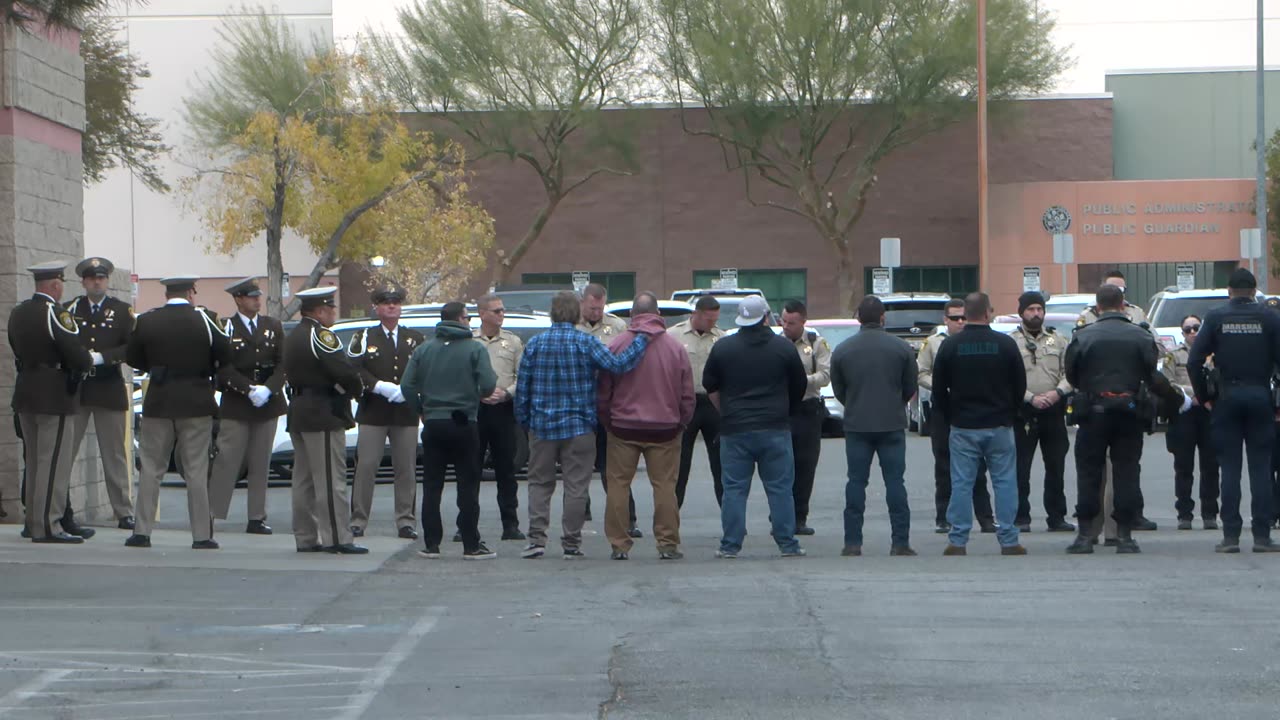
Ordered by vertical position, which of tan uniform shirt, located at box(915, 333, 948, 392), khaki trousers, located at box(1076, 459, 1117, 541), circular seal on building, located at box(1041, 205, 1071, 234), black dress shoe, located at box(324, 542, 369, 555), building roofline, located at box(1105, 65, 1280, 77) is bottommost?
black dress shoe, located at box(324, 542, 369, 555)

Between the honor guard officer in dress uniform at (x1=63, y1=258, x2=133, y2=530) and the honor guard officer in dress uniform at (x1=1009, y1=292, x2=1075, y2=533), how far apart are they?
672 cm

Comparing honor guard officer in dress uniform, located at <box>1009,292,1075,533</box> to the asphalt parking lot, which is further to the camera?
honor guard officer in dress uniform, located at <box>1009,292,1075,533</box>

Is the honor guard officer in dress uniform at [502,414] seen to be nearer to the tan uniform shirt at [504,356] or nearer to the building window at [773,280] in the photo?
the tan uniform shirt at [504,356]

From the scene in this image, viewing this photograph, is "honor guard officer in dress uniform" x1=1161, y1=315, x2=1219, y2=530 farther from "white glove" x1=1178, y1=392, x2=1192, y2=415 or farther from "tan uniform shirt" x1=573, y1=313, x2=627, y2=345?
"tan uniform shirt" x1=573, y1=313, x2=627, y2=345

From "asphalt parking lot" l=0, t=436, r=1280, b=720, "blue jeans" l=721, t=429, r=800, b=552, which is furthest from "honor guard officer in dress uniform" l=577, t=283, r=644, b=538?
"blue jeans" l=721, t=429, r=800, b=552

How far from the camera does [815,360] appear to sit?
14312 millimetres

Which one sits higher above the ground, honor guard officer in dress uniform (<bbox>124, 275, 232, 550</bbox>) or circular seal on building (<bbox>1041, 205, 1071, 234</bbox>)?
circular seal on building (<bbox>1041, 205, 1071, 234</bbox>)

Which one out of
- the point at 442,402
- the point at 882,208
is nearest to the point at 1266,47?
the point at 882,208

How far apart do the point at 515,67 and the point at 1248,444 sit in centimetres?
3425

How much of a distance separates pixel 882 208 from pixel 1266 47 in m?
13.8

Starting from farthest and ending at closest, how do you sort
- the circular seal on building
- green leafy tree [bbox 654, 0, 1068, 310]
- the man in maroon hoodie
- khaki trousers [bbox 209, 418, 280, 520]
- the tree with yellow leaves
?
the circular seal on building
green leafy tree [bbox 654, 0, 1068, 310]
the tree with yellow leaves
khaki trousers [bbox 209, 418, 280, 520]
the man in maroon hoodie

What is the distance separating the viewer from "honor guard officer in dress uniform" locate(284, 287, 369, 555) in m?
12.4

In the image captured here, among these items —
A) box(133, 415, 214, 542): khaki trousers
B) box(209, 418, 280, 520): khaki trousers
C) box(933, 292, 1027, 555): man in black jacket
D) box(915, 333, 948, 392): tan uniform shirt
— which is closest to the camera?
box(933, 292, 1027, 555): man in black jacket

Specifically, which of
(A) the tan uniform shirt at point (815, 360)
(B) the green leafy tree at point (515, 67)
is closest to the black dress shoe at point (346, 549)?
(A) the tan uniform shirt at point (815, 360)
